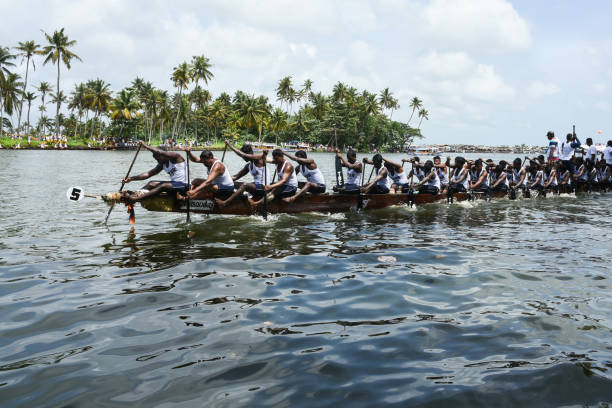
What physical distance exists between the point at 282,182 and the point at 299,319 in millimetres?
7276

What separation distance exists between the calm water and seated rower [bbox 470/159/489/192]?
7.79m

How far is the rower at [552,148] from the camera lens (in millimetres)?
21992

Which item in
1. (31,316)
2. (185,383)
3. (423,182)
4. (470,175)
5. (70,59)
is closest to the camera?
(185,383)

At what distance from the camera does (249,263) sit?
27.1 ft

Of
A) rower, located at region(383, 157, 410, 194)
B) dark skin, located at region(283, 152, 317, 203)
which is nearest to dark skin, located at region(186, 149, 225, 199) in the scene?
dark skin, located at region(283, 152, 317, 203)

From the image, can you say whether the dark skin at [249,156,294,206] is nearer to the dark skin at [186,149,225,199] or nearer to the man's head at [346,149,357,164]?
the dark skin at [186,149,225,199]

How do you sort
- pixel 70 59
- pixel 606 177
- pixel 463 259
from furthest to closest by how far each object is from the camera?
pixel 70 59, pixel 606 177, pixel 463 259

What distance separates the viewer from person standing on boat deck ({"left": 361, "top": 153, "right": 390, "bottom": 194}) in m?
14.9

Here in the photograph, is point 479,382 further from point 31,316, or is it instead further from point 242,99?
point 242,99

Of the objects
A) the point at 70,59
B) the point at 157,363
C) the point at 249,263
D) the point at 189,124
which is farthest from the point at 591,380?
the point at 189,124

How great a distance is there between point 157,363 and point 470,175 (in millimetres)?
18380

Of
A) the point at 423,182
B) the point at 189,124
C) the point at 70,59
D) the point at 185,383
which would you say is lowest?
the point at 185,383

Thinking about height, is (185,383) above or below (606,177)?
below

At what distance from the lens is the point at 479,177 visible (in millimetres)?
19359
